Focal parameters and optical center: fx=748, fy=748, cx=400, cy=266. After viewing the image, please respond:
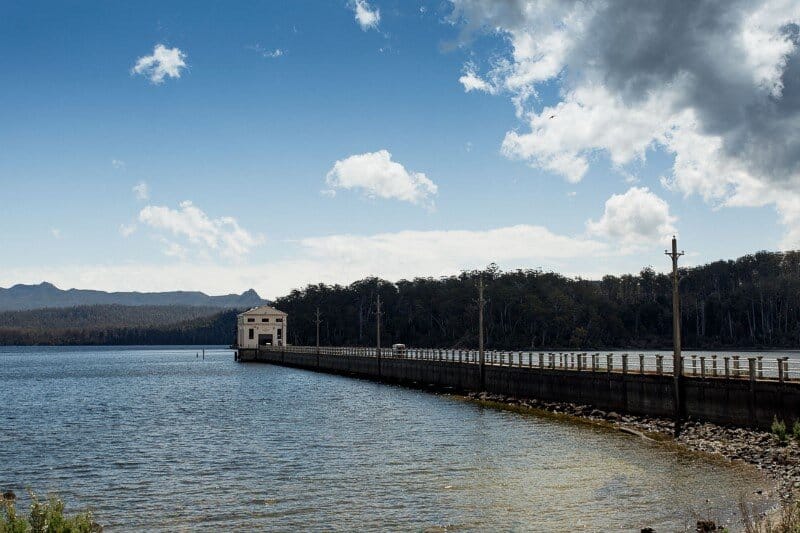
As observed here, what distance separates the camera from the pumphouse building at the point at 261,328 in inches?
6447

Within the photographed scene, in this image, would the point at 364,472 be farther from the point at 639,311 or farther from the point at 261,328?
the point at 639,311

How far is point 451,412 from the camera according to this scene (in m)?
50.6

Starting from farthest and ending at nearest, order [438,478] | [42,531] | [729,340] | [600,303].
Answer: [600,303] → [729,340] → [438,478] → [42,531]

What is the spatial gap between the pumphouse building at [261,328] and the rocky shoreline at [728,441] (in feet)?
410

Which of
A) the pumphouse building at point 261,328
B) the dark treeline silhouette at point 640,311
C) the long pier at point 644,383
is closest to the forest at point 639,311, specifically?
the dark treeline silhouette at point 640,311

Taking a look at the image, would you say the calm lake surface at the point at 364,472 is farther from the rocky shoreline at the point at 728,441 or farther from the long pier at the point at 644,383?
the long pier at the point at 644,383

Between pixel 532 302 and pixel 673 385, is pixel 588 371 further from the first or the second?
pixel 532 302

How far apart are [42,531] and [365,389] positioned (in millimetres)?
63144

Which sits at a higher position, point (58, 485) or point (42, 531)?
point (42, 531)

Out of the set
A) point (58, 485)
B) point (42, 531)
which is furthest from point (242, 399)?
point (42, 531)

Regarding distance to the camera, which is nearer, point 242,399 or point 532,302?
point 242,399

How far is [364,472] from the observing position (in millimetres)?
28891

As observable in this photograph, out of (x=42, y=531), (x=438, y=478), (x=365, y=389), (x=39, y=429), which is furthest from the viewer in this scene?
(x=365, y=389)

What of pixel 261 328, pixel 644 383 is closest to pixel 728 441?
pixel 644 383
